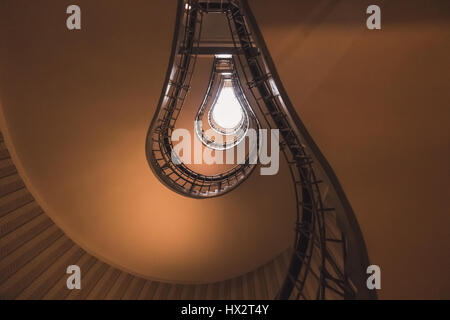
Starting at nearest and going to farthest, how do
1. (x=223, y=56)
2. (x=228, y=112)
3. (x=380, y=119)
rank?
(x=380, y=119), (x=223, y=56), (x=228, y=112)

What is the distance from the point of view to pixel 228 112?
32.2ft

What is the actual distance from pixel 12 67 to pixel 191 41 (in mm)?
3342

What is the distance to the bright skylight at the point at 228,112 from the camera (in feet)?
30.3

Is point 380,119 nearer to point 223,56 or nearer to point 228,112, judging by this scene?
point 223,56

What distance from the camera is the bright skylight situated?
9.25 meters

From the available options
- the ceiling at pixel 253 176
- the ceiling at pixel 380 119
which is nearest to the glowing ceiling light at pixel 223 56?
the ceiling at pixel 253 176

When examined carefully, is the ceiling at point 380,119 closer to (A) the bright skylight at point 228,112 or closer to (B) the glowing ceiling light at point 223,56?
(B) the glowing ceiling light at point 223,56

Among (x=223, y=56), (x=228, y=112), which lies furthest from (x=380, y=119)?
(x=228, y=112)

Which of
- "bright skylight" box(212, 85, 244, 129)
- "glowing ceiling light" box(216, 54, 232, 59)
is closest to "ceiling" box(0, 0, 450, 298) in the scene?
"glowing ceiling light" box(216, 54, 232, 59)

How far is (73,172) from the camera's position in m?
5.77

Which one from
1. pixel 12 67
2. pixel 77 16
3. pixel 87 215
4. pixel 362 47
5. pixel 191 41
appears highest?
pixel 77 16

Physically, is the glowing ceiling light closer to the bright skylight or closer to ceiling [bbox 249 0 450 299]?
the bright skylight

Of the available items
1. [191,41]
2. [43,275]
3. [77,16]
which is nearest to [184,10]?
[191,41]

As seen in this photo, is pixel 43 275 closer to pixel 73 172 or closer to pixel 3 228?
pixel 3 228
